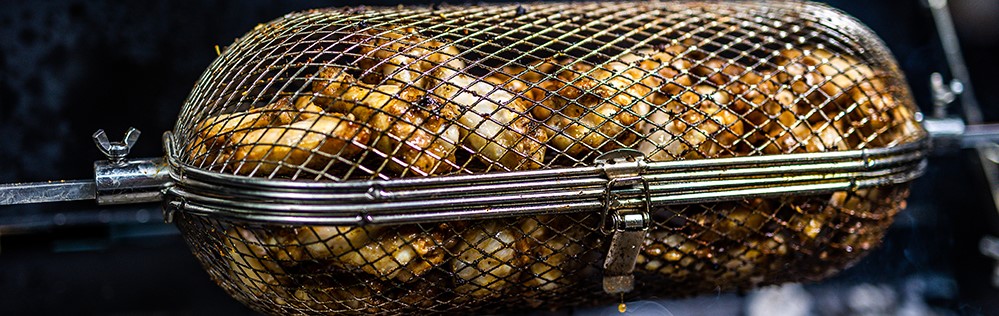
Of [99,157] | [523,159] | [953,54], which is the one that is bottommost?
[953,54]

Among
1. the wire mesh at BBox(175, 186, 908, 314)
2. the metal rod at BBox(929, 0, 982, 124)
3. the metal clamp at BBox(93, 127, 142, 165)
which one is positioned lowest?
the metal rod at BBox(929, 0, 982, 124)

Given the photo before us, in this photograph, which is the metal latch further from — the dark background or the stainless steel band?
the dark background

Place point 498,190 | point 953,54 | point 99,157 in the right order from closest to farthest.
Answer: point 498,190, point 99,157, point 953,54

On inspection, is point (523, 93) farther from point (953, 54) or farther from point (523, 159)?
point (953, 54)

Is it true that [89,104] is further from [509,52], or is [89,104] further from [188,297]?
[509,52]

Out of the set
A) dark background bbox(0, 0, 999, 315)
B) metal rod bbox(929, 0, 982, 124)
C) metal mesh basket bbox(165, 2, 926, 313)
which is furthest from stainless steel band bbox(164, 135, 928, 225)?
metal rod bbox(929, 0, 982, 124)

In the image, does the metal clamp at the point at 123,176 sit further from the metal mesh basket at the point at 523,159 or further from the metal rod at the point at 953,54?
the metal rod at the point at 953,54

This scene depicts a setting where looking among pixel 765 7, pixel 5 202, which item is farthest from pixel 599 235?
pixel 5 202

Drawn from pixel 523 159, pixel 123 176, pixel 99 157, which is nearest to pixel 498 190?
pixel 523 159
